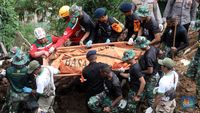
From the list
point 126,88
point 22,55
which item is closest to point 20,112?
point 22,55

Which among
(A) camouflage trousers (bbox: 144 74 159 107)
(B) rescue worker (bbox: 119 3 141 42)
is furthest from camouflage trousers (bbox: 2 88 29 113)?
(B) rescue worker (bbox: 119 3 141 42)

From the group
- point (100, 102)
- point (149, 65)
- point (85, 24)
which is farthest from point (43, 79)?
point (85, 24)

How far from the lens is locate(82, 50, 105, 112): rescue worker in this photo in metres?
7.67

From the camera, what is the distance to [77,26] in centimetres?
927

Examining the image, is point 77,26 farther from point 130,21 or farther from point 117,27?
point 130,21

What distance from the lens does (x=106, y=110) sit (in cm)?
767

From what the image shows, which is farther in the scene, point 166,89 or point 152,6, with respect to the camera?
point 152,6

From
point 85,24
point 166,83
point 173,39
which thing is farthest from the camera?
point 85,24

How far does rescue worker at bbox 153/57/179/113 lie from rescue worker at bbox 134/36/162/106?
41cm

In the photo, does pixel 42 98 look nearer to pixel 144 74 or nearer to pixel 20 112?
pixel 20 112

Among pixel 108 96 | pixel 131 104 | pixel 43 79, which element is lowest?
pixel 131 104

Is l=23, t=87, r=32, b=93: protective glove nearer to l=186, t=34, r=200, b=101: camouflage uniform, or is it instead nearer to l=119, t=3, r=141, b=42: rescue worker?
l=119, t=3, r=141, b=42: rescue worker

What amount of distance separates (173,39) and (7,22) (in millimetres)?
4702

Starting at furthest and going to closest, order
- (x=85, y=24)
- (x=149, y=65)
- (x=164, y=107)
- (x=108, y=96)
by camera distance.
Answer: (x=85, y=24), (x=108, y=96), (x=149, y=65), (x=164, y=107)
